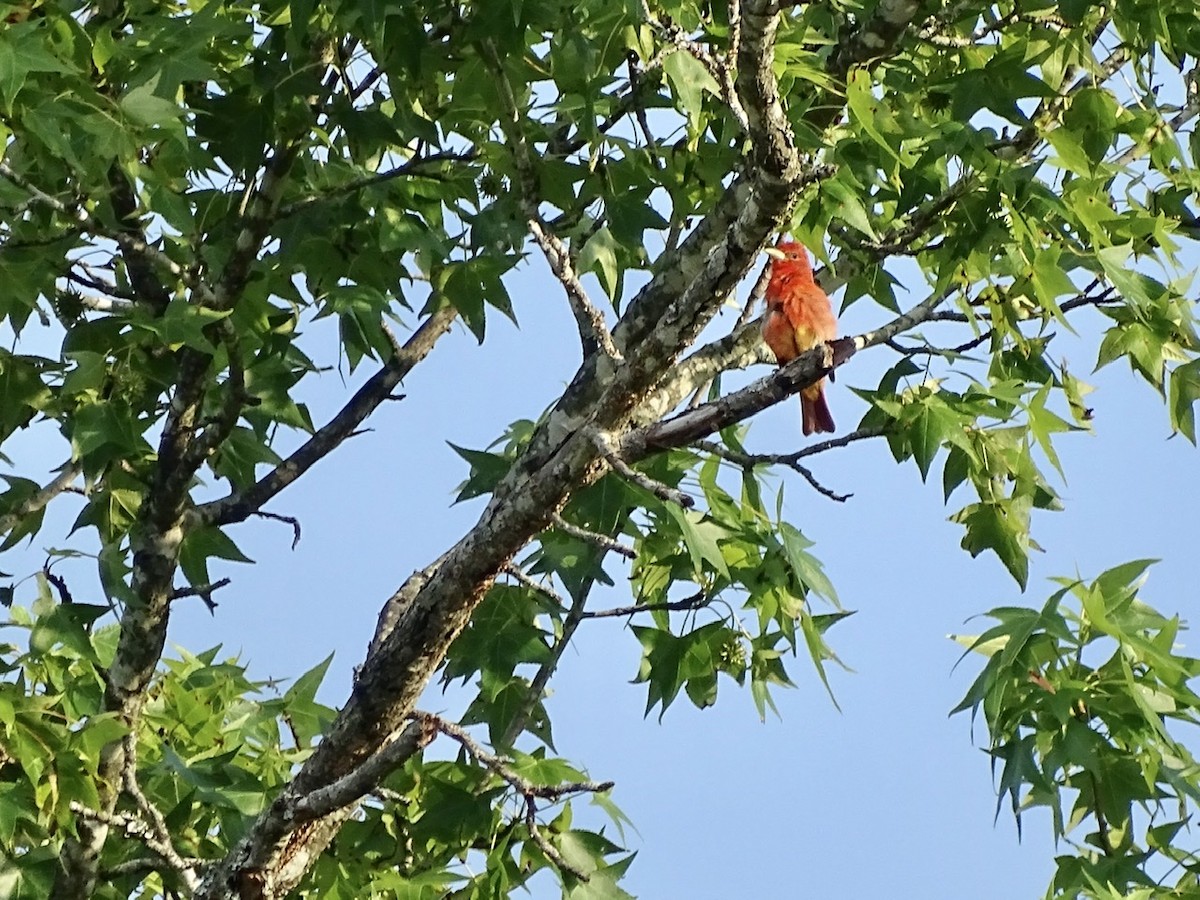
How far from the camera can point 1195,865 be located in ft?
10.1

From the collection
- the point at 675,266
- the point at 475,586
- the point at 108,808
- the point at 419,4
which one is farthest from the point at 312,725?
the point at 419,4

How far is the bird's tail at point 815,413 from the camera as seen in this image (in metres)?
5.54

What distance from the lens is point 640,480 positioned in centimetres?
296

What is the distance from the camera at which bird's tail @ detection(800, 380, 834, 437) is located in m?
5.54

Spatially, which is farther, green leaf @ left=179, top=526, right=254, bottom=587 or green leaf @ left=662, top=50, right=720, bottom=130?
green leaf @ left=179, top=526, right=254, bottom=587

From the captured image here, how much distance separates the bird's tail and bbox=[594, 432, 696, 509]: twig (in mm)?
2458

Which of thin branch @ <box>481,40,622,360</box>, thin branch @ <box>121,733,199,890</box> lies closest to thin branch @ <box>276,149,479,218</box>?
thin branch @ <box>481,40,622,360</box>

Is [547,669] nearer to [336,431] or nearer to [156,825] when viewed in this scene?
[156,825]

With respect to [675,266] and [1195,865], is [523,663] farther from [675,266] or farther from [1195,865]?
[1195,865]

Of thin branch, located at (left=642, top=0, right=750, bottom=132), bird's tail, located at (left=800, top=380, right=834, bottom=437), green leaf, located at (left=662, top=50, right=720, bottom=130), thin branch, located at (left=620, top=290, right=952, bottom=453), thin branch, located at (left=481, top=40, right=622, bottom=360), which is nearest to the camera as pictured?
thin branch, located at (left=642, top=0, right=750, bottom=132)

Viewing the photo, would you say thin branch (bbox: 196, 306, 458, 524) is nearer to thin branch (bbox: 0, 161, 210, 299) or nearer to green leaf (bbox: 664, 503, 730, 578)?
thin branch (bbox: 0, 161, 210, 299)

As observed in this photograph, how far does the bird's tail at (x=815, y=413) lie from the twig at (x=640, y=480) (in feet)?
8.06

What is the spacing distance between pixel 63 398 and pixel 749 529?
1943 mm

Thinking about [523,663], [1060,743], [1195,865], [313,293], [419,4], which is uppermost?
[419,4]
